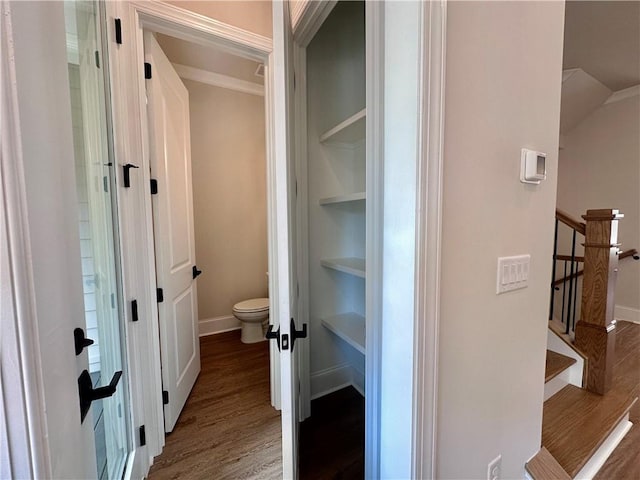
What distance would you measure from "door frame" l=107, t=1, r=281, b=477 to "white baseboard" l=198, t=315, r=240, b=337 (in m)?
1.61

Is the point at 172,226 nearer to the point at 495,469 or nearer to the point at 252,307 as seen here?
the point at 252,307

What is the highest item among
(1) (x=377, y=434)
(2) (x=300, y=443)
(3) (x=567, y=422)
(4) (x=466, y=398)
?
(4) (x=466, y=398)

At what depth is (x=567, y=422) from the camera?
4.75 feet

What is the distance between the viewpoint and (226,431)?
5.47ft

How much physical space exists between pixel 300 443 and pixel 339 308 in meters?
0.84

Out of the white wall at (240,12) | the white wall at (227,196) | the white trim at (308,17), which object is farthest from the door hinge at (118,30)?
the white wall at (227,196)

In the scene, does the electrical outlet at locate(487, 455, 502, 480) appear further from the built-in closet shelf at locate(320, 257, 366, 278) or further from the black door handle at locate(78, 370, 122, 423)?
the black door handle at locate(78, 370, 122, 423)

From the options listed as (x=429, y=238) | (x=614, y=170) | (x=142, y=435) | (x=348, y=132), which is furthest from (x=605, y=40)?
(x=142, y=435)

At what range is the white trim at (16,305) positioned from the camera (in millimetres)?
365

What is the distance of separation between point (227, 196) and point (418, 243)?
9.22 feet

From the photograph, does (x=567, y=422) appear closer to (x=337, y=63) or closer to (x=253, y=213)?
(x=337, y=63)

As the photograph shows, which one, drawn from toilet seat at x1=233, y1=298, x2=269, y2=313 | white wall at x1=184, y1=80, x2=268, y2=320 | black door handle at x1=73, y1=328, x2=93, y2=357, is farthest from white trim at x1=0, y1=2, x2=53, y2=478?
white wall at x1=184, y1=80, x2=268, y2=320

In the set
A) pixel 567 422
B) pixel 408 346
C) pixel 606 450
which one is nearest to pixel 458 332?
pixel 408 346

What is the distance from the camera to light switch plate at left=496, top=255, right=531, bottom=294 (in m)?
0.91
